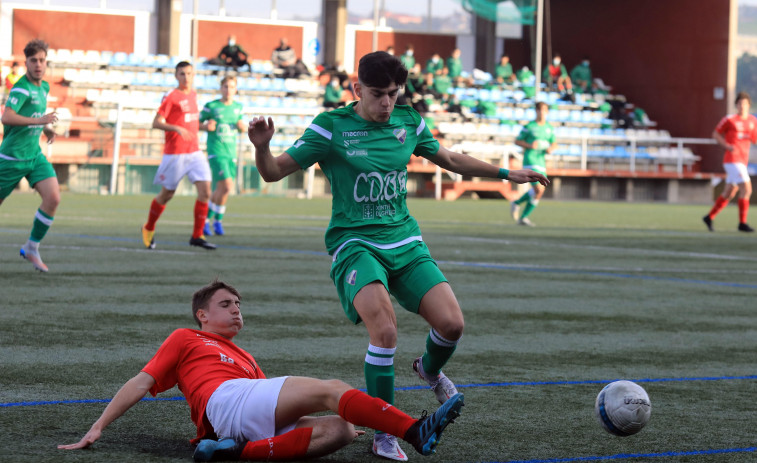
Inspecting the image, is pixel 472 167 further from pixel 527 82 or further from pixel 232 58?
pixel 527 82

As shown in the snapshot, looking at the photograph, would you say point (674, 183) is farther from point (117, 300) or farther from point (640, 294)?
point (117, 300)

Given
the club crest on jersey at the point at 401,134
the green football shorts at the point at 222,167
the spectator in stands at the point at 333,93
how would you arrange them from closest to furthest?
1. the club crest on jersey at the point at 401,134
2. the green football shorts at the point at 222,167
3. the spectator in stands at the point at 333,93

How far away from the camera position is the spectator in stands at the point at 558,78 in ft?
133

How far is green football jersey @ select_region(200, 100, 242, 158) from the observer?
1568 cm

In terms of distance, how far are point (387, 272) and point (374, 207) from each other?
29 cm

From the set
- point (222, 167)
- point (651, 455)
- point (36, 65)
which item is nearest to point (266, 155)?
point (651, 455)

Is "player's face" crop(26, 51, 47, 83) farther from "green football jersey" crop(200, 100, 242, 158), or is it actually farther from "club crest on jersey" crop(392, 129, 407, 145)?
"club crest on jersey" crop(392, 129, 407, 145)

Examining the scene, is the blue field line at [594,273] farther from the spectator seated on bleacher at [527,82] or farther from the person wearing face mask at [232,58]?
the spectator seated on bleacher at [527,82]

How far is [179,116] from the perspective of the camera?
13.7m

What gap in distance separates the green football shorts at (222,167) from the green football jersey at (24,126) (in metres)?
4.80

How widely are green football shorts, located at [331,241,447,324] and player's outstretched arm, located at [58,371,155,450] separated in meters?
0.88

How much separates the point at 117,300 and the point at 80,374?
3.16 m

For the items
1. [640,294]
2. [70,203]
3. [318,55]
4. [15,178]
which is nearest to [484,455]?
[640,294]

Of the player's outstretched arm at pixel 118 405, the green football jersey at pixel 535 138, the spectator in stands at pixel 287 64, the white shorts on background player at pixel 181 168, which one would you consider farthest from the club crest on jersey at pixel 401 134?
the spectator in stands at pixel 287 64
